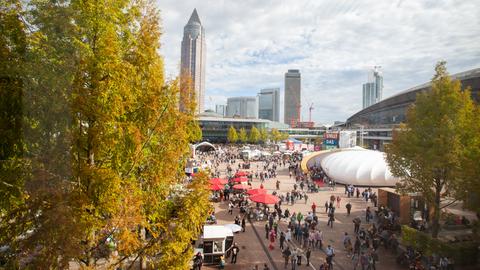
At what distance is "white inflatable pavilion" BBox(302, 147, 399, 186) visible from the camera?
31.5 metres

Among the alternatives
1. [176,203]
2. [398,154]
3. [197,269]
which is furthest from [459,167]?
[176,203]

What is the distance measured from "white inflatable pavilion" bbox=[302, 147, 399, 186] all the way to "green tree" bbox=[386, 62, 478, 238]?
14916mm

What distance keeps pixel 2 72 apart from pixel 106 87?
3.89 feet

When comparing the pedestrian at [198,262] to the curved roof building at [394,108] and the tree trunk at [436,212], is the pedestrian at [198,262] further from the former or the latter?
the curved roof building at [394,108]

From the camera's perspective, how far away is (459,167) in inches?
517

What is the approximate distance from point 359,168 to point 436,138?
19.7 m

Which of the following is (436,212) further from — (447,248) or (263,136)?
(263,136)

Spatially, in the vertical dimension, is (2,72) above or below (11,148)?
above

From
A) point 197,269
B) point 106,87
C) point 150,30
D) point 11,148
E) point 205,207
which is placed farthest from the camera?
point 197,269

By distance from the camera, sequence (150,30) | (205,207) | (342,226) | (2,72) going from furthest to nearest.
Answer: (342,226) → (205,207) → (150,30) → (2,72)

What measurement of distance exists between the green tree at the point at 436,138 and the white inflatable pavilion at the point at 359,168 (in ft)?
48.9

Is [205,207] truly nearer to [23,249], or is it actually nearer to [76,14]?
[23,249]

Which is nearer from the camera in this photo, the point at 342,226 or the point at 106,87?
the point at 106,87

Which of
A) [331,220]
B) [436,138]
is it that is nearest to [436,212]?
[436,138]
